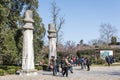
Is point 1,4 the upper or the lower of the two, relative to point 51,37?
upper

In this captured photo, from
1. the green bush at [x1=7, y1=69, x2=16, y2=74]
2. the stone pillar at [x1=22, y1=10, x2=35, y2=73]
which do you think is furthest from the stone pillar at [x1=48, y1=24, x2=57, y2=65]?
the stone pillar at [x1=22, y1=10, x2=35, y2=73]

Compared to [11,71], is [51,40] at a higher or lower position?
higher

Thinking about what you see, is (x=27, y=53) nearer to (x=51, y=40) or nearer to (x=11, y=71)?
(x=11, y=71)

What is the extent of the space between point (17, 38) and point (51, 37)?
788 centimetres

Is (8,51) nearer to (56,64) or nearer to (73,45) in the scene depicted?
(56,64)

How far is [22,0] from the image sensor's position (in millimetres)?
40906

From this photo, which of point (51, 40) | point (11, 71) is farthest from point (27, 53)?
point (51, 40)

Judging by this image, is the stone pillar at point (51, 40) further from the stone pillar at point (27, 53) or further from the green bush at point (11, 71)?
the stone pillar at point (27, 53)

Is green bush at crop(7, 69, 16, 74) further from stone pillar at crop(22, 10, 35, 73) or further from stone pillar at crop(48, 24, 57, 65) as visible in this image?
stone pillar at crop(48, 24, 57, 65)

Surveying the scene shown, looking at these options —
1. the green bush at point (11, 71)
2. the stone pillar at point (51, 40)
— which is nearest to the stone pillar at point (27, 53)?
the green bush at point (11, 71)

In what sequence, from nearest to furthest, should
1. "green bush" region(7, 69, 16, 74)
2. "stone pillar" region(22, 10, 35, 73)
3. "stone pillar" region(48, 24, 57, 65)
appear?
"stone pillar" region(22, 10, 35, 73) < "green bush" region(7, 69, 16, 74) < "stone pillar" region(48, 24, 57, 65)

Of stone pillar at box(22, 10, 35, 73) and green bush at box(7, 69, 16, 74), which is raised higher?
stone pillar at box(22, 10, 35, 73)

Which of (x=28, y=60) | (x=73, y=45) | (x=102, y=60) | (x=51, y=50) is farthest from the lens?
(x=73, y=45)

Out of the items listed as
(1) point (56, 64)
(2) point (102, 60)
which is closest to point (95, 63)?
(2) point (102, 60)
